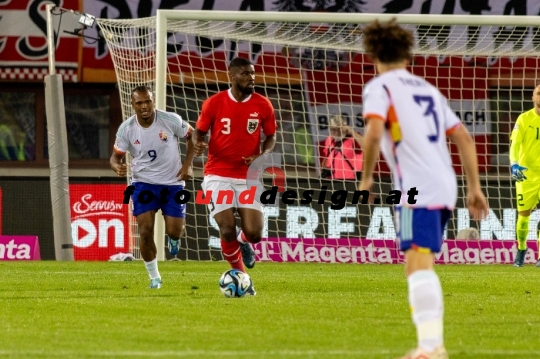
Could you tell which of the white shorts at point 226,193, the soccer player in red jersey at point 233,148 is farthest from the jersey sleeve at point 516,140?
the white shorts at point 226,193

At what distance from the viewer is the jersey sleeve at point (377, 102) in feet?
19.4

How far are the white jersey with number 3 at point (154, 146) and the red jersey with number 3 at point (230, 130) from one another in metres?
1.11

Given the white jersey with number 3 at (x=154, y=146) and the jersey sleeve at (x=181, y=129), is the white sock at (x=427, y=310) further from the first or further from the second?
the jersey sleeve at (x=181, y=129)

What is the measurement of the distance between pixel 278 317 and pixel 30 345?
7.15 ft

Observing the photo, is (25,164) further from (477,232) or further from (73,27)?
(477,232)

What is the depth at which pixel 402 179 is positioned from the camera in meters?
6.08

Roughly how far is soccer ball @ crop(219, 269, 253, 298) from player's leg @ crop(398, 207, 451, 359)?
4.25 meters

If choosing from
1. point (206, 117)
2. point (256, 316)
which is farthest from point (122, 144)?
point (256, 316)

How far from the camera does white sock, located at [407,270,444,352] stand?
5762mm

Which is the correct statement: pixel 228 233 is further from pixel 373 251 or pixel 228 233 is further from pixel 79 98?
pixel 79 98

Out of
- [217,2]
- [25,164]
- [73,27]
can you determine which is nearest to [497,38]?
[217,2]

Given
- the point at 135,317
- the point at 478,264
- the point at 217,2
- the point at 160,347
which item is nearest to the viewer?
the point at 160,347

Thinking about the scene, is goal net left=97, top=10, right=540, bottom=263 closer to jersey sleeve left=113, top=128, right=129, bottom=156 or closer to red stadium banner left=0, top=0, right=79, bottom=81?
red stadium banner left=0, top=0, right=79, bottom=81

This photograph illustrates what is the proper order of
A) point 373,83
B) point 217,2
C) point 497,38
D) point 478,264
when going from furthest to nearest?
point 217,2 → point 497,38 → point 478,264 → point 373,83
